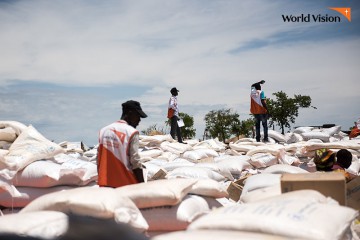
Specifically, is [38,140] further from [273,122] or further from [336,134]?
[273,122]

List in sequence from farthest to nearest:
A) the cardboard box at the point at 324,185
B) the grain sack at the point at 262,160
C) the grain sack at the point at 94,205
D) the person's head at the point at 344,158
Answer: the grain sack at the point at 262,160 < the person's head at the point at 344,158 < the cardboard box at the point at 324,185 < the grain sack at the point at 94,205

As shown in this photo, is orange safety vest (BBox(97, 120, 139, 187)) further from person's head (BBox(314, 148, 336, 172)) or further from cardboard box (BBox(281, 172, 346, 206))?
person's head (BBox(314, 148, 336, 172))

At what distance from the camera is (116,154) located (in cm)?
324

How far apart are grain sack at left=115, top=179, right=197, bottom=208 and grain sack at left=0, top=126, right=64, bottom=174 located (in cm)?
144

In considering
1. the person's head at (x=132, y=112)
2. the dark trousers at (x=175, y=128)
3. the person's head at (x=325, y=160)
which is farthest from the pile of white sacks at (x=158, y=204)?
the dark trousers at (x=175, y=128)

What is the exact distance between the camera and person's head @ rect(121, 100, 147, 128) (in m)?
3.31

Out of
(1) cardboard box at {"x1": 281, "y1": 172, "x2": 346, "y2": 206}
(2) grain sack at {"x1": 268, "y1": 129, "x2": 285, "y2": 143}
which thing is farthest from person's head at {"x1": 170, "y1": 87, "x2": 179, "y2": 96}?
(1) cardboard box at {"x1": 281, "y1": 172, "x2": 346, "y2": 206}

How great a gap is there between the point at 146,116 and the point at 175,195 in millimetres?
887

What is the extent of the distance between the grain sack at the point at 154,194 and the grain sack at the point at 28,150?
1439mm

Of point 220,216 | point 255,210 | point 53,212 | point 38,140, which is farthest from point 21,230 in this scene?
point 38,140

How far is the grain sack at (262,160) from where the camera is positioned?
632 centimetres

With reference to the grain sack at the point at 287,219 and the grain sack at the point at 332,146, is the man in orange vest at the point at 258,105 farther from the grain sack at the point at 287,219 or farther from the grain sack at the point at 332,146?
the grain sack at the point at 287,219

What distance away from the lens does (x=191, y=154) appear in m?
7.41

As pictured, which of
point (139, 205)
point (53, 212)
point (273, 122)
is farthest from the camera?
point (273, 122)
